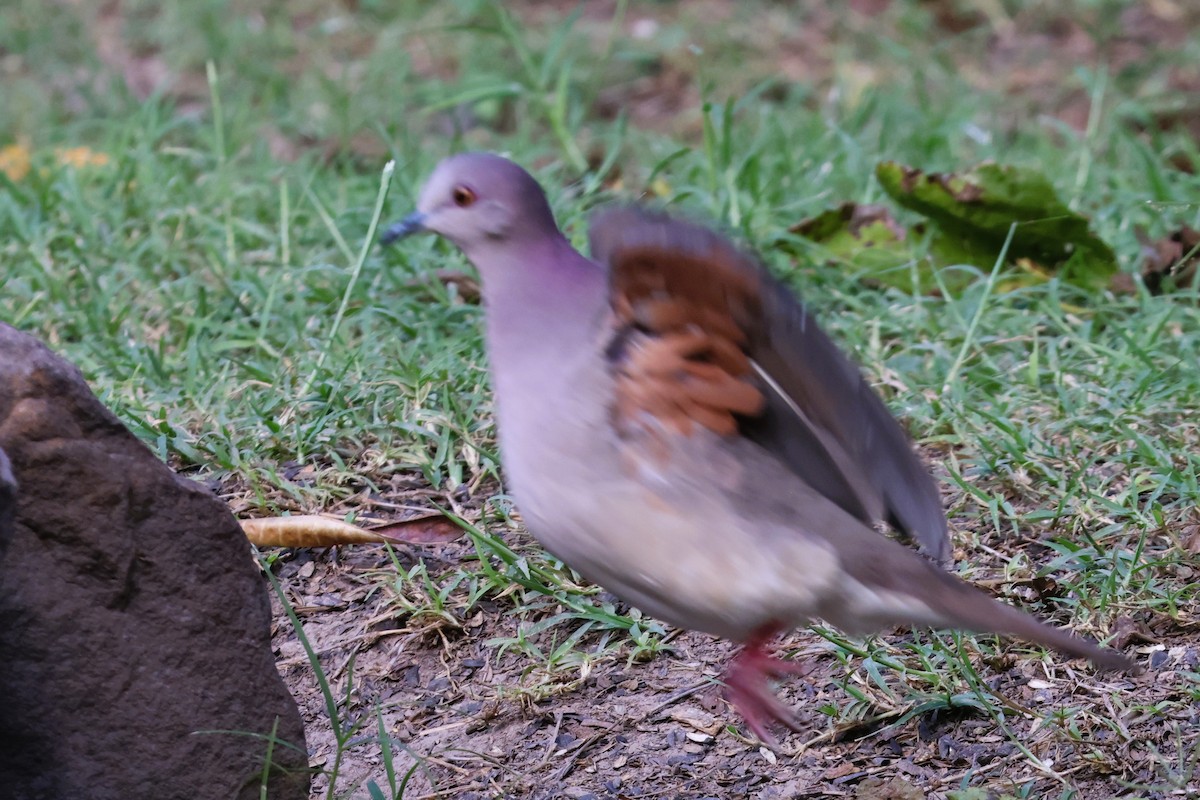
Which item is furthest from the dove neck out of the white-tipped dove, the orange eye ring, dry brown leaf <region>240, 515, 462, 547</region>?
dry brown leaf <region>240, 515, 462, 547</region>

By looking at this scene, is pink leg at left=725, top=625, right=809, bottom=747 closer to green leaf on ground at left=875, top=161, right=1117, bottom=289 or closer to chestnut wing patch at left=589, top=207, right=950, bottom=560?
chestnut wing patch at left=589, top=207, right=950, bottom=560

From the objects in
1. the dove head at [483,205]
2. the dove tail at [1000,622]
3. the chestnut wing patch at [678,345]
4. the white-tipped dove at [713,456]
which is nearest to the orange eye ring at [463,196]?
the dove head at [483,205]

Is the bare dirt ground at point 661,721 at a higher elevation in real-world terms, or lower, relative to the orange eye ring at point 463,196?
lower

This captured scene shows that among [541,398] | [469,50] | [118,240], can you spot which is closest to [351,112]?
[469,50]

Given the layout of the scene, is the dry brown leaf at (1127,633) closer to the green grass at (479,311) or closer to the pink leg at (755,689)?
the green grass at (479,311)

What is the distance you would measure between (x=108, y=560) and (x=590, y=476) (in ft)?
2.75

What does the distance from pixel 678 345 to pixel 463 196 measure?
0.65m

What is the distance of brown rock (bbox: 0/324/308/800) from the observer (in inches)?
97.7

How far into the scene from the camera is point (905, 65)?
24.1 ft

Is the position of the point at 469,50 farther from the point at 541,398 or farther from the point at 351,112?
the point at 541,398

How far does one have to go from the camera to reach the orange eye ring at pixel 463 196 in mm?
2992

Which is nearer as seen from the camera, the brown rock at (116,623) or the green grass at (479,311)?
the brown rock at (116,623)

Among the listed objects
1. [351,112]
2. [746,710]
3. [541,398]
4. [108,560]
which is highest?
[541,398]

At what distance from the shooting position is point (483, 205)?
2967 mm
